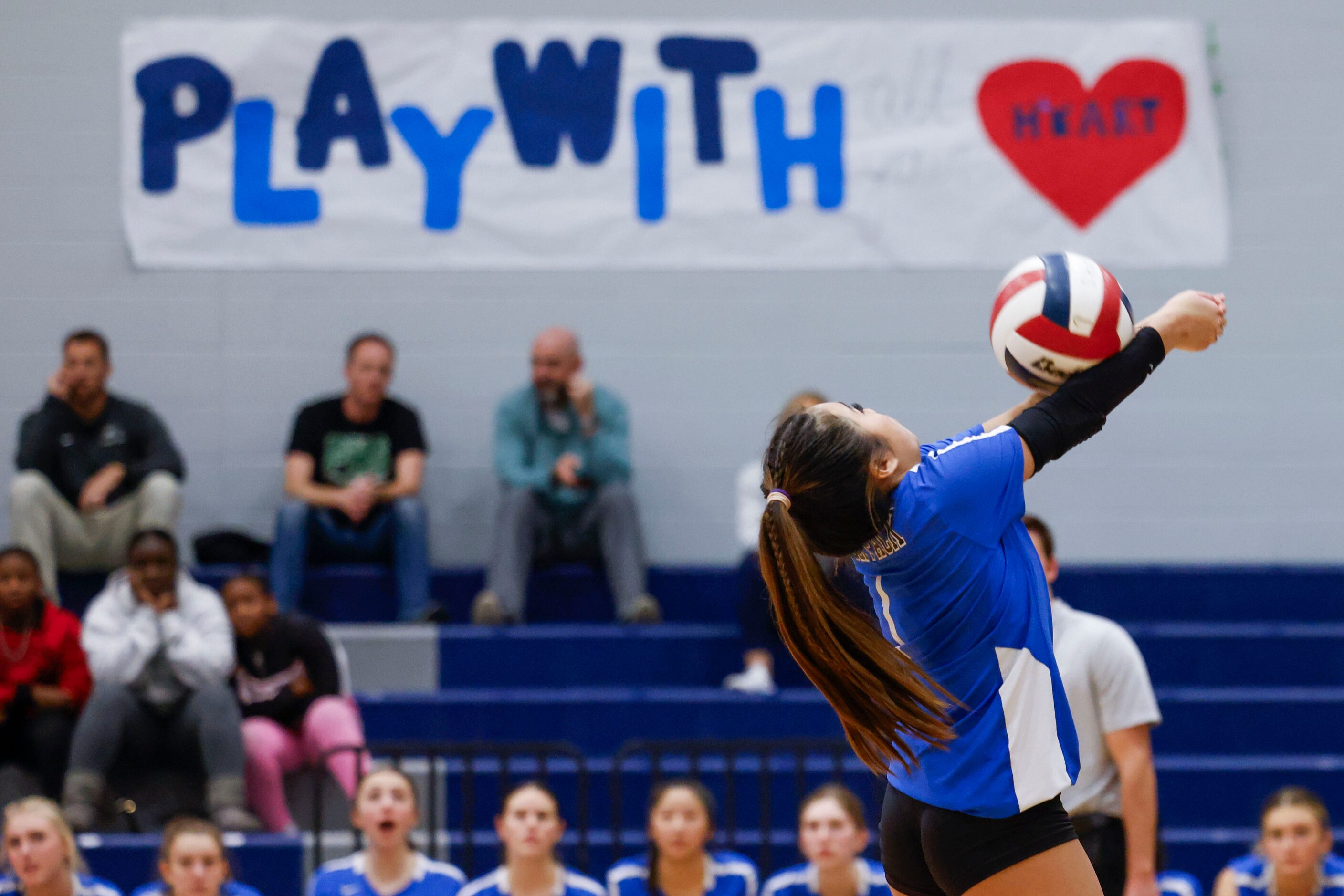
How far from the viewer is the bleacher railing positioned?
18.5 feet

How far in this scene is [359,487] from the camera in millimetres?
6727

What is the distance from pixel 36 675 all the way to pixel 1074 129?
4.96m

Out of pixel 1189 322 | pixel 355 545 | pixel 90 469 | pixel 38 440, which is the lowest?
pixel 1189 322

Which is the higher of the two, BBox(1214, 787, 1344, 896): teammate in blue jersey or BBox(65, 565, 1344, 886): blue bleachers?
BBox(65, 565, 1344, 886): blue bleachers

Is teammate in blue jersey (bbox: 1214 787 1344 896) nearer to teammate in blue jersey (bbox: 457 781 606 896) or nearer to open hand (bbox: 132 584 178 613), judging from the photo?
teammate in blue jersey (bbox: 457 781 606 896)

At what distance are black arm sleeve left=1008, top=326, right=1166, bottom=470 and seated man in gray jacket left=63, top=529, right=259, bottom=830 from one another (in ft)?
12.4

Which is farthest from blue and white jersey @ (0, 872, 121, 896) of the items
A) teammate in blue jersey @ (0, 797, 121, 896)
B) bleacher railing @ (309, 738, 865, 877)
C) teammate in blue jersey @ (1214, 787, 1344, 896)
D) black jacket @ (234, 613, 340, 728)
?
teammate in blue jersey @ (1214, 787, 1344, 896)

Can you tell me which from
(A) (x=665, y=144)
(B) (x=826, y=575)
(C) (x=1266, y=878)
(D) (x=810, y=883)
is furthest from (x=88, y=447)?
(B) (x=826, y=575)

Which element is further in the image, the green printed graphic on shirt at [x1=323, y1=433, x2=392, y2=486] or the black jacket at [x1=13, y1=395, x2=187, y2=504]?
the green printed graphic on shirt at [x1=323, y1=433, x2=392, y2=486]

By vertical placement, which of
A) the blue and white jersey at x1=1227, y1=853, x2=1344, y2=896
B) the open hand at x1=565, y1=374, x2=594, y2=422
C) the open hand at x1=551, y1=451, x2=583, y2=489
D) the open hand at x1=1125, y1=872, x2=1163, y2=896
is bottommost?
the blue and white jersey at x1=1227, y1=853, x2=1344, y2=896

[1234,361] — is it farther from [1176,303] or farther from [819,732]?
[1176,303]

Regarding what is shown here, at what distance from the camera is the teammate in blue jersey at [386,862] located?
4.98 m

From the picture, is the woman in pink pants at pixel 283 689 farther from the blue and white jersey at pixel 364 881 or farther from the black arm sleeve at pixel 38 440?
the black arm sleeve at pixel 38 440

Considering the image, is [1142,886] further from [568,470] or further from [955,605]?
[568,470]
